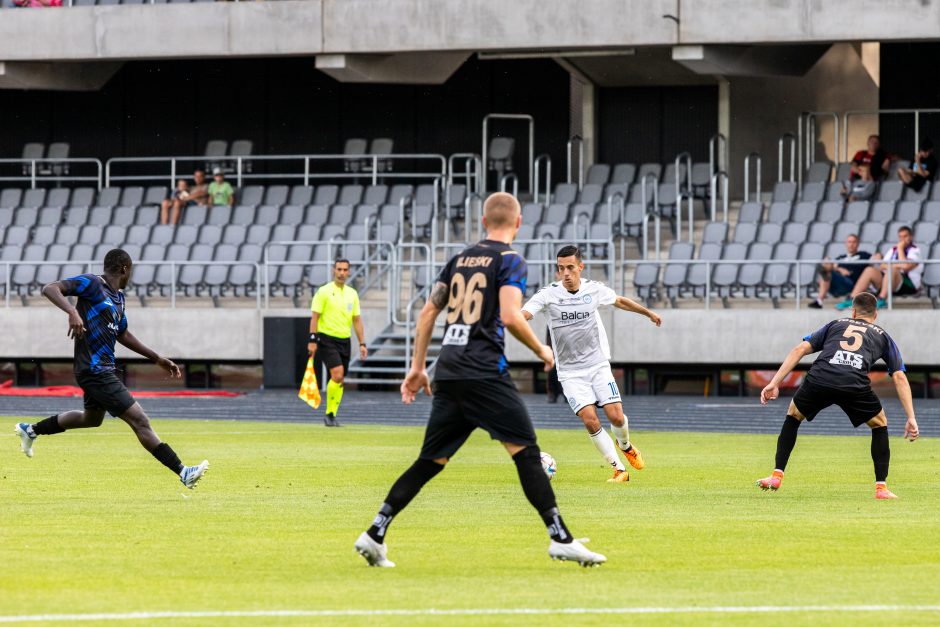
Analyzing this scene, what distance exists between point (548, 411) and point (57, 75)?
1686cm

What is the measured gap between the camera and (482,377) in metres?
9.10

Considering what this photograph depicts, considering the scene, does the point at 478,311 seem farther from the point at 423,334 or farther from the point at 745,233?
the point at 745,233

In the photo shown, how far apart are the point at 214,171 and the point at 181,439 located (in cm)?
1858

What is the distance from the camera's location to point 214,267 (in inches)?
1319

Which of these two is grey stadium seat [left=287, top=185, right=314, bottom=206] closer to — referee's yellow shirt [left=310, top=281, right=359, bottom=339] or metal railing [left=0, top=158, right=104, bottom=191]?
metal railing [left=0, top=158, right=104, bottom=191]

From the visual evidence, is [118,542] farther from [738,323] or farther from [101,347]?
[738,323]

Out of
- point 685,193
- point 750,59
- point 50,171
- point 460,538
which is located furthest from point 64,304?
point 50,171

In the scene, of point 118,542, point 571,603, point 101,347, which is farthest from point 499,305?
point 101,347

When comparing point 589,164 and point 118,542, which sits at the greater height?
point 589,164

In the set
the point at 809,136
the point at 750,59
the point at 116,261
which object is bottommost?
the point at 116,261

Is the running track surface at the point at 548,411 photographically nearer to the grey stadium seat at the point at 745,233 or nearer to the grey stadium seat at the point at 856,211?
the grey stadium seat at the point at 745,233

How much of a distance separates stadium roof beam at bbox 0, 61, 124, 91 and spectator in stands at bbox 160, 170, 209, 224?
11.5 feet

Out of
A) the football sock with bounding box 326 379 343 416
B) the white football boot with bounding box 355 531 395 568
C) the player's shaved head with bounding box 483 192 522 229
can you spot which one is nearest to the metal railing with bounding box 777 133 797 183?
the football sock with bounding box 326 379 343 416

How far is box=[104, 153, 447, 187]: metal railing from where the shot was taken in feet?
122
